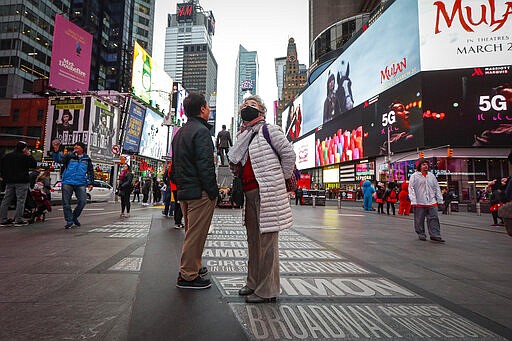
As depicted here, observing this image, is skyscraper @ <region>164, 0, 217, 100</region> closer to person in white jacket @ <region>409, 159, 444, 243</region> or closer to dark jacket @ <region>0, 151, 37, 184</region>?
dark jacket @ <region>0, 151, 37, 184</region>

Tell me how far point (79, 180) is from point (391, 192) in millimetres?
14100

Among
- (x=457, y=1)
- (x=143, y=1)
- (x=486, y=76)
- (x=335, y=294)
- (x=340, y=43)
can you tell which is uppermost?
(x=143, y=1)

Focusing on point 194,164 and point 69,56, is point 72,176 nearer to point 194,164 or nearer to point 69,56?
point 194,164

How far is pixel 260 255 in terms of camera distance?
2496 millimetres

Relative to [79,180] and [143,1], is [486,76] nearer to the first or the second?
[79,180]

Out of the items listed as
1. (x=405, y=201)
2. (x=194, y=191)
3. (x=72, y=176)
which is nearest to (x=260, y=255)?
(x=194, y=191)

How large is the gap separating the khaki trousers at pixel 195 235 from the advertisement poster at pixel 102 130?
1306 inches

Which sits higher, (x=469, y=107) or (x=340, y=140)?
(x=469, y=107)

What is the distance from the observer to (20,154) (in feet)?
22.1

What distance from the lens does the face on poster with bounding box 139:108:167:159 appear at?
44316 mm

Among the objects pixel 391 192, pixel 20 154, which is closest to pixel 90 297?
pixel 20 154

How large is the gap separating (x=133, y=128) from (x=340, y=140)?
30934mm

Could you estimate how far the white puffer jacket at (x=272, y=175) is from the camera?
2.45 m

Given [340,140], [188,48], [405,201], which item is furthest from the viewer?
[188,48]
